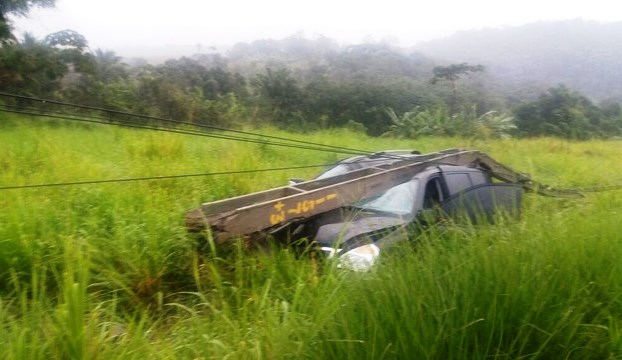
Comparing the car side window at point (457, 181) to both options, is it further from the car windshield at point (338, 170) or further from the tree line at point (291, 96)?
the tree line at point (291, 96)

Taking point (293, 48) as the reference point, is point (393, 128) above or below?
below

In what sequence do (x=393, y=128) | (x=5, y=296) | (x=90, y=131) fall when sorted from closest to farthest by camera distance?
(x=5, y=296)
(x=90, y=131)
(x=393, y=128)

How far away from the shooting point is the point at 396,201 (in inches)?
263

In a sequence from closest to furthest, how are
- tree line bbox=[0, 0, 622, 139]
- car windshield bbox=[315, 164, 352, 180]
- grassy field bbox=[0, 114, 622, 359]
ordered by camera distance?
grassy field bbox=[0, 114, 622, 359], car windshield bbox=[315, 164, 352, 180], tree line bbox=[0, 0, 622, 139]

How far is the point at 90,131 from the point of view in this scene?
16547 millimetres

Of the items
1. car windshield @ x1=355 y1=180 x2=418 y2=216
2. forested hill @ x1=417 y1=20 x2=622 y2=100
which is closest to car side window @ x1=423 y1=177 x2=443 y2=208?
car windshield @ x1=355 y1=180 x2=418 y2=216

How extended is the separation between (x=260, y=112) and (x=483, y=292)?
2269cm

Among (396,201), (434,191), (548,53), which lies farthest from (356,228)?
(548,53)

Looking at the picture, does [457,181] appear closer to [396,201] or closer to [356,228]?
[396,201]

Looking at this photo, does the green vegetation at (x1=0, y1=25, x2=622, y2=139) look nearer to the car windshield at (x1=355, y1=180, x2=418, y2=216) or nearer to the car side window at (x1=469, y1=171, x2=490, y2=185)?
the car side window at (x1=469, y1=171, x2=490, y2=185)

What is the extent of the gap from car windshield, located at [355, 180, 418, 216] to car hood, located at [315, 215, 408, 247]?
1.36 feet

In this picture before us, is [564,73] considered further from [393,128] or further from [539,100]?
[393,128]

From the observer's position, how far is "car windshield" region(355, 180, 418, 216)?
21.3 ft

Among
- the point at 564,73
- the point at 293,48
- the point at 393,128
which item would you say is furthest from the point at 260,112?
the point at 564,73
